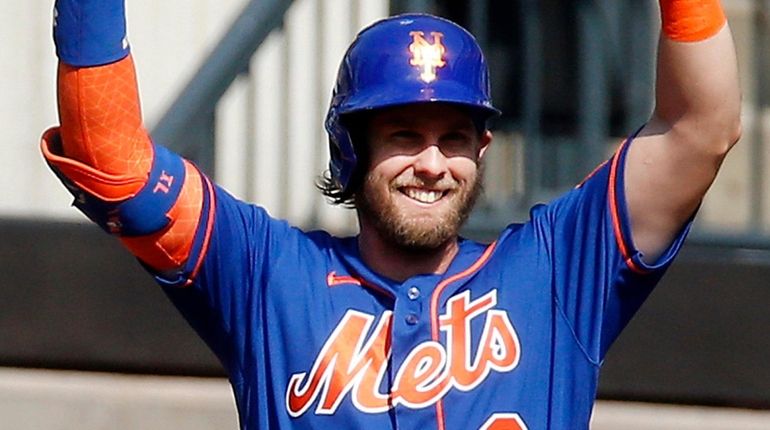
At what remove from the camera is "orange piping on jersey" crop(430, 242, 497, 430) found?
11.0ft

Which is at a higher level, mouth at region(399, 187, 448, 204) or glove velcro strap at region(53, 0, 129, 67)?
glove velcro strap at region(53, 0, 129, 67)

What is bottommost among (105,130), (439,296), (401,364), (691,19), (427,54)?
(401,364)

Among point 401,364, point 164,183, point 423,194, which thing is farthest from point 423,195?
point 164,183

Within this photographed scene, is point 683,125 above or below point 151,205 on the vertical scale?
above

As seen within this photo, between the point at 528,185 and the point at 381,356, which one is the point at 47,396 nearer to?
the point at 528,185

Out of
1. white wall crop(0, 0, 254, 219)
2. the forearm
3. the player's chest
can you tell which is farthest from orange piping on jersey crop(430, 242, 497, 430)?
white wall crop(0, 0, 254, 219)

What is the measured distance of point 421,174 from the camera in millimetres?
3434

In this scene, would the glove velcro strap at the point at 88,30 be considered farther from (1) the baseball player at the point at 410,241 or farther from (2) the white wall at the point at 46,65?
(2) the white wall at the point at 46,65

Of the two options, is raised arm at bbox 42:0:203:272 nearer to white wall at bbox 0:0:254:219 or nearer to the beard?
the beard

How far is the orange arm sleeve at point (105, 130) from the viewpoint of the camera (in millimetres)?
3270

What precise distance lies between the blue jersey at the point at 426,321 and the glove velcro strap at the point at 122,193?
0.11 meters

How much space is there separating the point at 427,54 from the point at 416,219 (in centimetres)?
32

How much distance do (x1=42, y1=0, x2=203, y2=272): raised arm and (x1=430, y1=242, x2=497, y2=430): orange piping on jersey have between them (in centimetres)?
49

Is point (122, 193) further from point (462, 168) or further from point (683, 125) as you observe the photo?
point (683, 125)
